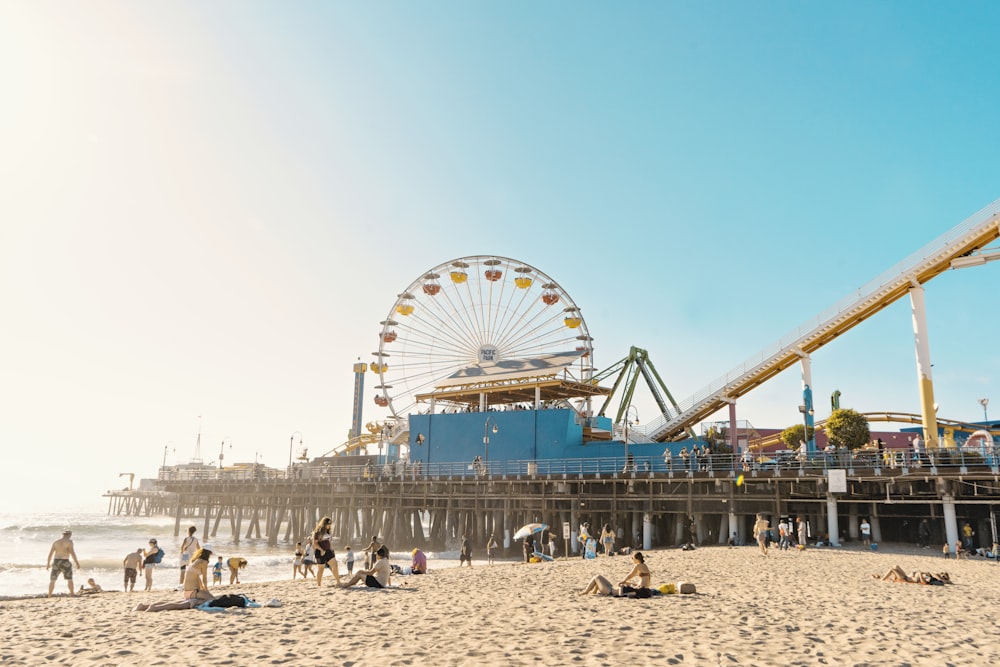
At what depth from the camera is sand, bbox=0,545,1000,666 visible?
753 centimetres

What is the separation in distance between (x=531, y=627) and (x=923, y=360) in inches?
973

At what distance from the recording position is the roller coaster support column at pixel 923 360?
88.0 ft

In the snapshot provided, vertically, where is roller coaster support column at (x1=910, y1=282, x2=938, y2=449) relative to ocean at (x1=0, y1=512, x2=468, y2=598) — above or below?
above

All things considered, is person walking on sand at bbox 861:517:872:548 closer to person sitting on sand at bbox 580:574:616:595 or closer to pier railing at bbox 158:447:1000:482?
pier railing at bbox 158:447:1000:482

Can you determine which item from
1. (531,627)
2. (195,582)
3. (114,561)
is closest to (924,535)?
(531,627)

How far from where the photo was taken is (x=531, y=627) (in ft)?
29.7

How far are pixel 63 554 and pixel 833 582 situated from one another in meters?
15.4

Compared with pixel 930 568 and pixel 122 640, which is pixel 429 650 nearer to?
pixel 122 640

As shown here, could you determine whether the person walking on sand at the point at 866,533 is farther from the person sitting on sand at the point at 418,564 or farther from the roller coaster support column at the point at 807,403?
the person sitting on sand at the point at 418,564

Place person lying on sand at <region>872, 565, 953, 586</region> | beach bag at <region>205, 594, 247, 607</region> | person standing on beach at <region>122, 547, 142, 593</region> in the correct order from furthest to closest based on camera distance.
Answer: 1. person standing on beach at <region>122, 547, 142, 593</region>
2. person lying on sand at <region>872, 565, 953, 586</region>
3. beach bag at <region>205, 594, 247, 607</region>

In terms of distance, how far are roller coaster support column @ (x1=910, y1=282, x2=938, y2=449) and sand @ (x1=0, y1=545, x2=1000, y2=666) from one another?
568 inches

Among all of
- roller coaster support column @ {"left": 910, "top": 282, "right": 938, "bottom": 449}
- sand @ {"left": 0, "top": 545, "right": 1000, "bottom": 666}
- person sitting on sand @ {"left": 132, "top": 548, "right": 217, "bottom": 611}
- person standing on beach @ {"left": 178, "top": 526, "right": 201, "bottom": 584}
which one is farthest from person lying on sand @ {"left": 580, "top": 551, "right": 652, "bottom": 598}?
roller coaster support column @ {"left": 910, "top": 282, "right": 938, "bottom": 449}

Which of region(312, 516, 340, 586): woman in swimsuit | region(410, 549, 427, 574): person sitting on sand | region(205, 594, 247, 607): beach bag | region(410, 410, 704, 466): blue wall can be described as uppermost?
region(410, 410, 704, 466): blue wall

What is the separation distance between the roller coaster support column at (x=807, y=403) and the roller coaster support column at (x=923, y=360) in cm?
442
